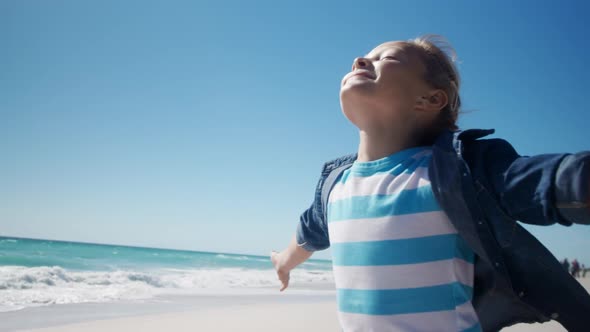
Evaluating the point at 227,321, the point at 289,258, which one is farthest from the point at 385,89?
the point at 227,321

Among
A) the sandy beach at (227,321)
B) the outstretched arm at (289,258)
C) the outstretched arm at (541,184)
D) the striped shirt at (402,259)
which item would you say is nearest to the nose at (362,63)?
the striped shirt at (402,259)

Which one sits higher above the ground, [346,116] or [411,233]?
[346,116]

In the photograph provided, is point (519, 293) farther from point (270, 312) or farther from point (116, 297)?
point (116, 297)

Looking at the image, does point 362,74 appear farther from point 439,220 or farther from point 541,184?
point 541,184

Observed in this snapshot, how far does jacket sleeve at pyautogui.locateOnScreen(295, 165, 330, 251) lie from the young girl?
272 millimetres

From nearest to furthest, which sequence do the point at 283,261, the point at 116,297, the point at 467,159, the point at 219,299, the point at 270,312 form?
the point at 467,159 → the point at 283,261 → the point at 270,312 → the point at 116,297 → the point at 219,299

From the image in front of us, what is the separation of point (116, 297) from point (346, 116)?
23.3ft

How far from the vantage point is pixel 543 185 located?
2.82ft

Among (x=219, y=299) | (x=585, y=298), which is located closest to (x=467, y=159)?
(x=585, y=298)

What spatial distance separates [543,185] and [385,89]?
0.65 m

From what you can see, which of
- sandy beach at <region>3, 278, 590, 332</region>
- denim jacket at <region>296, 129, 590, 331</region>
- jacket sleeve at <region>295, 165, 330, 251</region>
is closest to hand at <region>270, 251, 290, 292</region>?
jacket sleeve at <region>295, 165, 330, 251</region>

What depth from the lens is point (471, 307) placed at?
1.11 m

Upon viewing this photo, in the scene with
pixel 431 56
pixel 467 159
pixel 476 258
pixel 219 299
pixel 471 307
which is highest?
pixel 431 56

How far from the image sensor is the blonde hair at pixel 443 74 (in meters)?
1.46
